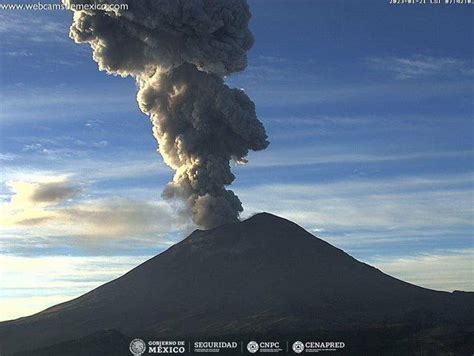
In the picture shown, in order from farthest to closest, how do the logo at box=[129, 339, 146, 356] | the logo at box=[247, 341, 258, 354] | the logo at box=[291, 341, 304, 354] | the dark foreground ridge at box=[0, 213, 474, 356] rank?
the dark foreground ridge at box=[0, 213, 474, 356]
the logo at box=[247, 341, 258, 354]
the logo at box=[291, 341, 304, 354]
the logo at box=[129, 339, 146, 356]

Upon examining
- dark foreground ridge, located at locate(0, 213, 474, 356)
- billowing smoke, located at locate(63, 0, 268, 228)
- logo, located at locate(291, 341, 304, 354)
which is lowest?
logo, located at locate(291, 341, 304, 354)

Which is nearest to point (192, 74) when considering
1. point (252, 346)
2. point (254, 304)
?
point (254, 304)

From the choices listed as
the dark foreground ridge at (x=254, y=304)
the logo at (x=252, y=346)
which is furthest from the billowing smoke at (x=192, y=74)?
the logo at (x=252, y=346)

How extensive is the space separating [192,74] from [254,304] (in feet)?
166

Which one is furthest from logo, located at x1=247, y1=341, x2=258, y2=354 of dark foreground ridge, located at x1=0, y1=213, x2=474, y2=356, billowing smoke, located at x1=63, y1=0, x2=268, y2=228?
billowing smoke, located at x1=63, y1=0, x2=268, y2=228

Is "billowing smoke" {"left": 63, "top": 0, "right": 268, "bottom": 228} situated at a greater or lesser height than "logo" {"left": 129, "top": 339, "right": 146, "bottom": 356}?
greater

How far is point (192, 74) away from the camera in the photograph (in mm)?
155625

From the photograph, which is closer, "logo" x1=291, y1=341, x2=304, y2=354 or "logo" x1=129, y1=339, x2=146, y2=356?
"logo" x1=129, y1=339, x2=146, y2=356

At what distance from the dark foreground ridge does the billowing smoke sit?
1227cm

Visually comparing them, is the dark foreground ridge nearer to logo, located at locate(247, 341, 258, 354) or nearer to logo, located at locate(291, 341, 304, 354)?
logo, located at locate(291, 341, 304, 354)

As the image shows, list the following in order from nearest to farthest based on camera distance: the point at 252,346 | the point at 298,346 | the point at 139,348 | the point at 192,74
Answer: the point at 139,348
the point at 298,346
the point at 252,346
the point at 192,74

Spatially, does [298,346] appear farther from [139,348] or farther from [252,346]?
[139,348]

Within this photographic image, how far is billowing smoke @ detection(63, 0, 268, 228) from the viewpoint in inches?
5753

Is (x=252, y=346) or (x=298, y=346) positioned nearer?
(x=298, y=346)
